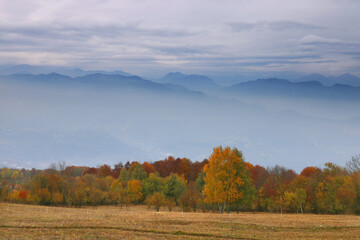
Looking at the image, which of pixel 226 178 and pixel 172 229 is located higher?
pixel 226 178

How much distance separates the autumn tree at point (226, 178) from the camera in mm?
51188

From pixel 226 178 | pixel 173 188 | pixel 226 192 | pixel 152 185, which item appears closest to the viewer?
pixel 226 192

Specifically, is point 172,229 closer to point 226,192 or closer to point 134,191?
point 226,192

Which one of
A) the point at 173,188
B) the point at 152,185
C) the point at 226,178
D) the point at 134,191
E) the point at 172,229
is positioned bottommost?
the point at 134,191

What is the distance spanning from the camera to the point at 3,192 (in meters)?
65.1

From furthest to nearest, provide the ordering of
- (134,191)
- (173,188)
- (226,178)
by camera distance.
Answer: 1. (134,191)
2. (173,188)
3. (226,178)

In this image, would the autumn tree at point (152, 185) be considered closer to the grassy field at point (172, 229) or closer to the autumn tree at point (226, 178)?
the autumn tree at point (226, 178)

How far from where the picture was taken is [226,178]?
171 ft

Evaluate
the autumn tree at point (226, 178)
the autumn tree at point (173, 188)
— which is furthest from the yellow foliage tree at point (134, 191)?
the autumn tree at point (226, 178)

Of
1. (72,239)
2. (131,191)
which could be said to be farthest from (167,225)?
(131,191)

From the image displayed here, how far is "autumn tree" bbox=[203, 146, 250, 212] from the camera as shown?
51188 mm

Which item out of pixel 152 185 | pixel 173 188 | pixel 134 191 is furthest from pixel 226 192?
pixel 152 185

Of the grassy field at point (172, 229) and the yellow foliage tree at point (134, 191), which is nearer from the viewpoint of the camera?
the grassy field at point (172, 229)

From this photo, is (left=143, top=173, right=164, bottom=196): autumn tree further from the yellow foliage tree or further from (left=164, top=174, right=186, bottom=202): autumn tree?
(left=164, top=174, right=186, bottom=202): autumn tree
